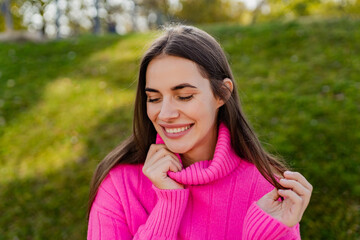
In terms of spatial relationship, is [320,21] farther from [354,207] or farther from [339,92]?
[354,207]

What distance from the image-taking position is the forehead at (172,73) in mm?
1887

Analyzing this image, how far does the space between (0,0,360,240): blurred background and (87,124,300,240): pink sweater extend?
59 centimetres

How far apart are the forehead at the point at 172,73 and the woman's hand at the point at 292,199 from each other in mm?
681

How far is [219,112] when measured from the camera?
88.9 inches

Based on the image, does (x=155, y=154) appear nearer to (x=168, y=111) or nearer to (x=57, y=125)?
(x=168, y=111)

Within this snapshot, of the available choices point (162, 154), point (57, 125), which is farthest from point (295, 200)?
point (57, 125)

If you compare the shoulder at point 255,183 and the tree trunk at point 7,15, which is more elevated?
the shoulder at point 255,183

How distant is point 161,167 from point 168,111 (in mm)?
311

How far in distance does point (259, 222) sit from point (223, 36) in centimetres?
678

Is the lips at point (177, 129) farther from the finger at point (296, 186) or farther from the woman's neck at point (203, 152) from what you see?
the finger at point (296, 186)

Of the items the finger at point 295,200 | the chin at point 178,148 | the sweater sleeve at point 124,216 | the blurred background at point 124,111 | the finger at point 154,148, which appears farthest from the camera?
the blurred background at point 124,111

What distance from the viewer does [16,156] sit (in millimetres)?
5074


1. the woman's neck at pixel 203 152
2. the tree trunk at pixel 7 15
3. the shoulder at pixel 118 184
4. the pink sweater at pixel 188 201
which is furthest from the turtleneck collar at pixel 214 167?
the tree trunk at pixel 7 15

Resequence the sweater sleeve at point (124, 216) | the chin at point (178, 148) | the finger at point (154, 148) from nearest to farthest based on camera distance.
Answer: the sweater sleeve at point (124, 216) < the chin at point (178, 148) < the finger at point (154, 148)
